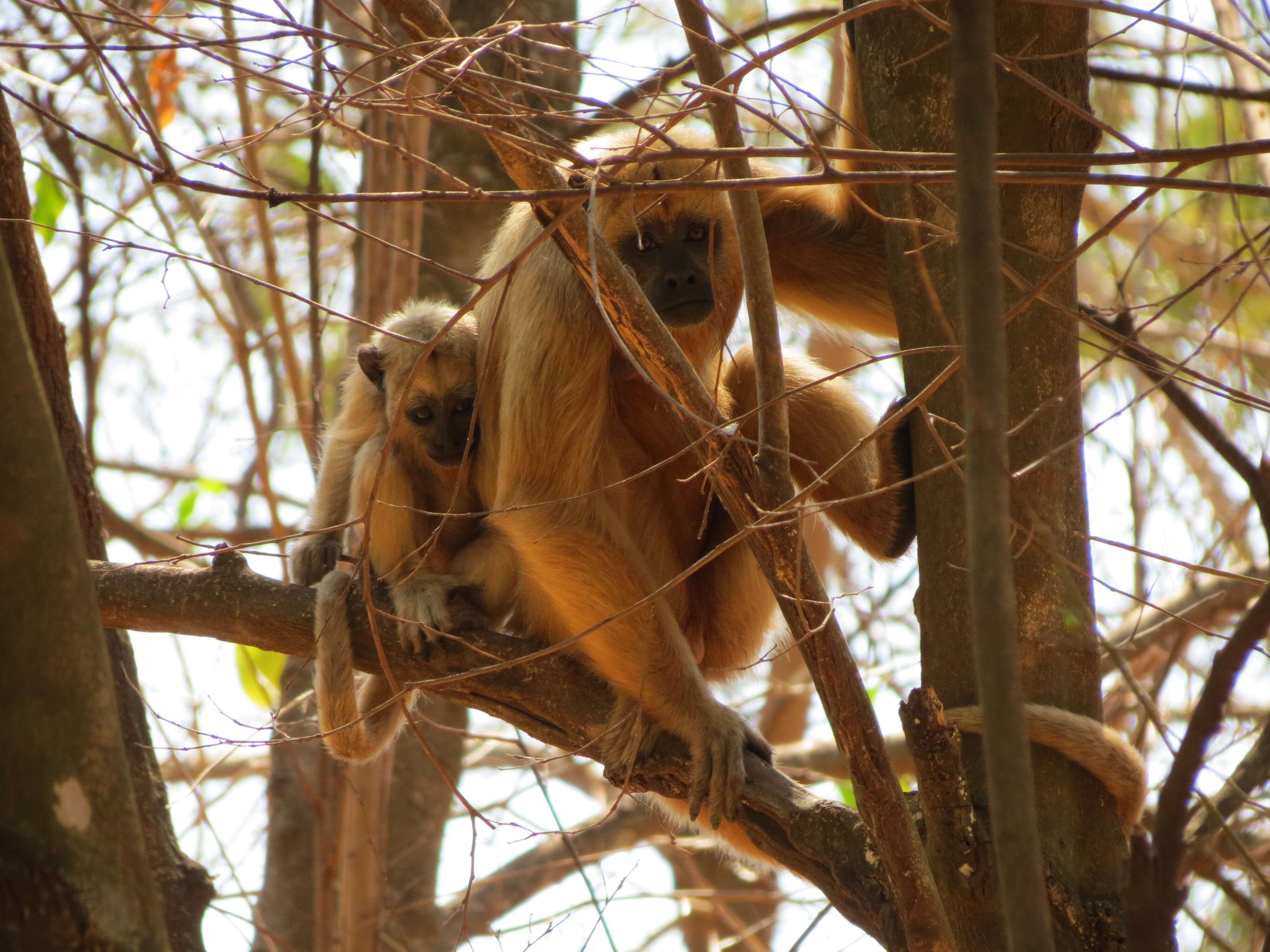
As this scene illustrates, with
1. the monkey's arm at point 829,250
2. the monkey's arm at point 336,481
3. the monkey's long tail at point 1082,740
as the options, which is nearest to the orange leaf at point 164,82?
the monkey's arm at point 336,481

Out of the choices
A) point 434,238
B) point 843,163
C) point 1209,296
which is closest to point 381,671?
point 843,163

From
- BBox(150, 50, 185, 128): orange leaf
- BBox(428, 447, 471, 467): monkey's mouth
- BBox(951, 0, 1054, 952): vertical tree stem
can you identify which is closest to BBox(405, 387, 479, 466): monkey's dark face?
BBox(428, 447, 471, 467): monkey's mouth

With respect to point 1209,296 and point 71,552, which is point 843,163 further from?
point 1209,296

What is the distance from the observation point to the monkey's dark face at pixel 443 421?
17.7ft

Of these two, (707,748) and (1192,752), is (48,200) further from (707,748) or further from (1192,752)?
(1192,752)

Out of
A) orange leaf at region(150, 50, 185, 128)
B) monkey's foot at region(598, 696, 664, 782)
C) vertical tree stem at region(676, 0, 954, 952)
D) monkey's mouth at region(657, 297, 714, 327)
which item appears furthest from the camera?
orange leaf at region(150, 50, 185, 128)

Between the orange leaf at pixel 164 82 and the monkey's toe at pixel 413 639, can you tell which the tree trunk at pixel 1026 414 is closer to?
the monkey's toe at pixel 413 639

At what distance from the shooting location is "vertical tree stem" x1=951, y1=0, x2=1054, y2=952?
4.71 feet

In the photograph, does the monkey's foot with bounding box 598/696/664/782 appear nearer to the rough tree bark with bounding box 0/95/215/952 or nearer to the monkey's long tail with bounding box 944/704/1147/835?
the monkey's long tail with bounding box 944/704/1147/835

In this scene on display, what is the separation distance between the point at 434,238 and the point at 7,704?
6.00 m

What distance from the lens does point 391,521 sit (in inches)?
197

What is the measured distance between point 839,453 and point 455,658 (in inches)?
70.0

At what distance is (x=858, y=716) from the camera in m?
2.88

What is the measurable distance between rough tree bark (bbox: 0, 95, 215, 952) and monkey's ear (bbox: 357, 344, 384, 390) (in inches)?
→ 51.9
